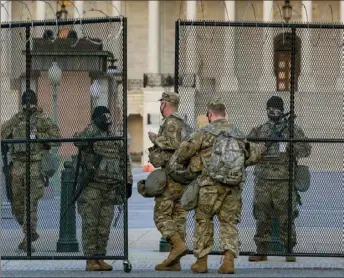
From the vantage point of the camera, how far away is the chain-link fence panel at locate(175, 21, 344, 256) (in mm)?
16156

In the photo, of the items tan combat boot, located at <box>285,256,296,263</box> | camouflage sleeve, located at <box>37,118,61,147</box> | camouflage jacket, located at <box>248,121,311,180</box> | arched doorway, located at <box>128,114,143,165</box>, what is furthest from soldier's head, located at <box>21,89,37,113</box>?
arched doorway, located at <box>128,114,143,165</box>

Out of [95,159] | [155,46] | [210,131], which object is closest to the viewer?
[210,131]

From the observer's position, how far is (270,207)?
16.3 metres

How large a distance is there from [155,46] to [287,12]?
45.7 m

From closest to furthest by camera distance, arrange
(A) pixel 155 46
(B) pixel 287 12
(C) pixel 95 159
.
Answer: (C) pixel 95 159
(B) pixel 287 12
(A) pixel 155 46

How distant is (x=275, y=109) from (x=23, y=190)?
9.00ft

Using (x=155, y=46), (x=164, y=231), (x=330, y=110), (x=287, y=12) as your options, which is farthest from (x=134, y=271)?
(x=155, y=46)

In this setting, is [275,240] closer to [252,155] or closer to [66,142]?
[252,155]

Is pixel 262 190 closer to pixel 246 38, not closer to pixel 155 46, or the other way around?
pixel 246 38

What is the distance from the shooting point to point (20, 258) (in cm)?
1589

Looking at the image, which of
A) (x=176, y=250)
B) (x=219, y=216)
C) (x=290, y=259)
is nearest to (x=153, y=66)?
(x=290, y=259)

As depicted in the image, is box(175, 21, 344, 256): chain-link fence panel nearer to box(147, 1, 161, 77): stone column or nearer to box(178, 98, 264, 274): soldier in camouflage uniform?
box(178, 98, 264, 274): soldier in camouflage uniform

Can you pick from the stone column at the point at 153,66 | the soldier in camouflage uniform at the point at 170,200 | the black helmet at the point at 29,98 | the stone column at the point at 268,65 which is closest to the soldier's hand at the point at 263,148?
the stone column at the point at 268,65

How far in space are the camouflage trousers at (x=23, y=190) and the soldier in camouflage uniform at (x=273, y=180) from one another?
2234mm
